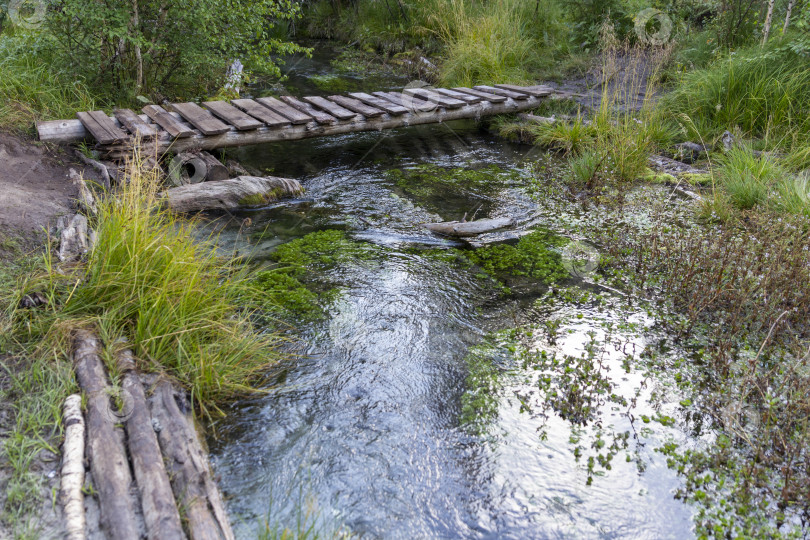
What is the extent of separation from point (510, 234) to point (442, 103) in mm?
2847

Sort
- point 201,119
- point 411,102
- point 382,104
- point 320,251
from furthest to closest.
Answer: point 411,102 < point 382,104 < point 201,119 < point 320,251

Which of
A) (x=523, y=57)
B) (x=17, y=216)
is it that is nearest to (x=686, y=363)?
(x=17, y=216)

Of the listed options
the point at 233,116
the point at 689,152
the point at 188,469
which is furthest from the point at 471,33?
the point at 188,469

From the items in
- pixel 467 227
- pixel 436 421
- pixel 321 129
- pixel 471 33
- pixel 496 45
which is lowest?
pixel 436 421

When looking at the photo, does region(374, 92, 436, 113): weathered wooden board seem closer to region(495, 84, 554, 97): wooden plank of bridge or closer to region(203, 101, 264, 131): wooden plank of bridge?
region(495, 84, 554, 97): wooden plank of bridge

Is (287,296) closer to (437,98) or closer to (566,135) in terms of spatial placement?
(437,98)

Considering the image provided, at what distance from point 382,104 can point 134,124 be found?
2.93 meters

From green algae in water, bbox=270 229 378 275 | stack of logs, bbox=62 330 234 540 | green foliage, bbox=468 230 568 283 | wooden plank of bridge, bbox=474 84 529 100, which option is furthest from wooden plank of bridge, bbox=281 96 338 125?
stack of logs, bbox=62 330 234 540

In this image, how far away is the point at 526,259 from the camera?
4980 millimetres

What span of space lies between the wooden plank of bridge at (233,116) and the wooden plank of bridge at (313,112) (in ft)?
2.25

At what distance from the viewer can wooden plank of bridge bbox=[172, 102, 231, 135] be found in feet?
19.5

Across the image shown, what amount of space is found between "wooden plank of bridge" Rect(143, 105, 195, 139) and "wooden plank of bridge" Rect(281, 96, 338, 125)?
139 centimetres

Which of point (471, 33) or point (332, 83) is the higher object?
point (471, 33)

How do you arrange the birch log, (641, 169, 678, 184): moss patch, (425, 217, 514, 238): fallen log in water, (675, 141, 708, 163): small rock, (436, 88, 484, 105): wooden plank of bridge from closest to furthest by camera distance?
the birch log
(425, 217, 514, 238): fallen log in water
(641, 169, 678, 184): moss patch
(675, 141, 708, 163): small rock
(436, 88, 484, 105): wooden plank of bridge
